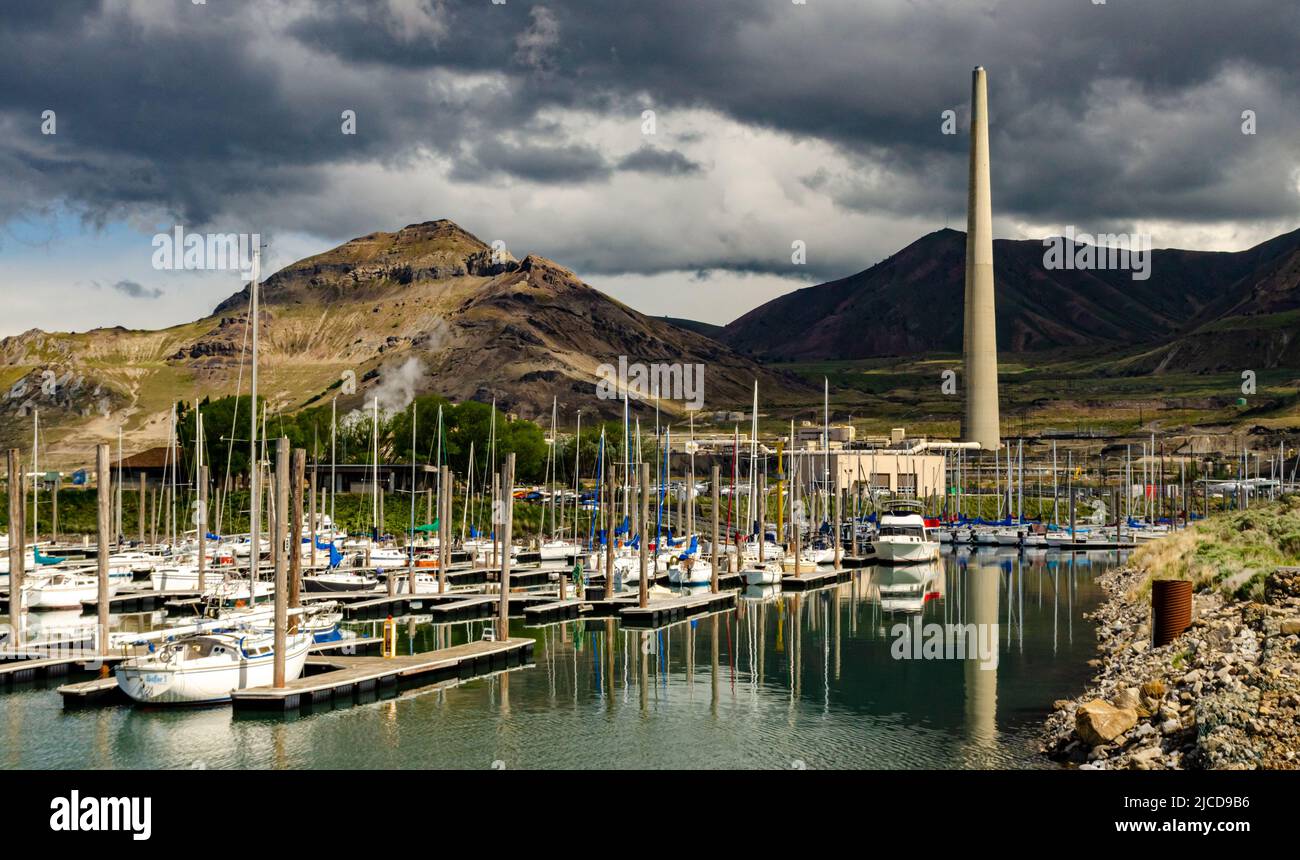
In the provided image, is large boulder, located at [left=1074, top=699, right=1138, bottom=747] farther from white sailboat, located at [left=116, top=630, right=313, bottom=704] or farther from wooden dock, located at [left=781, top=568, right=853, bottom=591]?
wooden dock, located at [left=781, top=568, right=853, bottom=591]

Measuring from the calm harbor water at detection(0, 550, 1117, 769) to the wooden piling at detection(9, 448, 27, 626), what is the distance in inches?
266

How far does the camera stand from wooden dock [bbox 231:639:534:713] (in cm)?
4025

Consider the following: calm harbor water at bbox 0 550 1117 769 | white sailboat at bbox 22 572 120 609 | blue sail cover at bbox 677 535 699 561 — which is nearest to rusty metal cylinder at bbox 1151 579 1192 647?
calm harbor water at bbox 0 550 1117 769

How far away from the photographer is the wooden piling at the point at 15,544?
166 ft

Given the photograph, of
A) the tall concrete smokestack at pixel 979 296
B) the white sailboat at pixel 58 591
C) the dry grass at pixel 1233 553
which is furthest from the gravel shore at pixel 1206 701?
the tall concrete smokestack at pixel 979 296

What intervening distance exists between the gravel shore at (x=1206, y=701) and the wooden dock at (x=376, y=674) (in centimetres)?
2137

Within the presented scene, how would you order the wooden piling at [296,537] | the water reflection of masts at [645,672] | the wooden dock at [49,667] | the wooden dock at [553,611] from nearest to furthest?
the water reflection of masts at [645,672], the wooden dock at [49,667], the wooden piling at [296,537], the wooden dock at [553,611]

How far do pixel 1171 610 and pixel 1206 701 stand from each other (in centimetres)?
1393

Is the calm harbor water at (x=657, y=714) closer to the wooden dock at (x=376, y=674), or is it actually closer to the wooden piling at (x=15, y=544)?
the wooden dock at (x=376, y=674)

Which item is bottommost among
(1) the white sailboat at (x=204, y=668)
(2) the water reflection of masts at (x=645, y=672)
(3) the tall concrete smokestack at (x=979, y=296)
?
(2) the water reflection of masts at (x=645, y=672)

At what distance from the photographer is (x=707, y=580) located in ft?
275

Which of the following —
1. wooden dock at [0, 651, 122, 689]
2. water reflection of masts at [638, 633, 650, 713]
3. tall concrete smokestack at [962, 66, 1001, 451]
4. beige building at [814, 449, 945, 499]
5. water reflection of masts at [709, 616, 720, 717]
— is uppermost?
tall concrete smokestack at [962, 66, 1001, 451]

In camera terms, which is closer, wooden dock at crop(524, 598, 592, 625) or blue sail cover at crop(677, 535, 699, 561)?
wooden dock at crop(524, 598, 592, 625)
